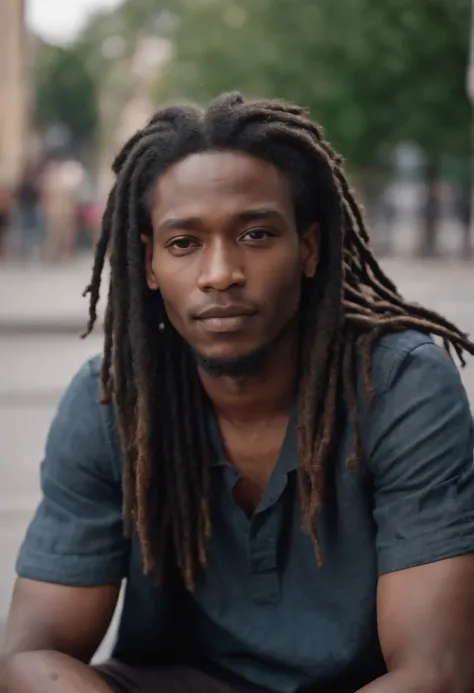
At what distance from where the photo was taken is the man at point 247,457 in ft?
8.27

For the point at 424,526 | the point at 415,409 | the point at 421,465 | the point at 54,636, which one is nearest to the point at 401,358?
the point at 415,409

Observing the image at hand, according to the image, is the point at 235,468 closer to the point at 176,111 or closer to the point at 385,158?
the point at 176,111

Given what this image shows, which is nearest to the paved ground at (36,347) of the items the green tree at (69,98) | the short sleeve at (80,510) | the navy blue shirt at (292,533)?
the navy blue shirt at (292,533)

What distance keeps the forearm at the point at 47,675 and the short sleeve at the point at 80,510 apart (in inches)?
6.5

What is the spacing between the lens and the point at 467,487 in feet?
8.29

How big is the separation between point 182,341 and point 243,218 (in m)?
0.35

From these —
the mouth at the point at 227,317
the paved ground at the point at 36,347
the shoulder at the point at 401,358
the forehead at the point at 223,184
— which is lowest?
the paved ground at the point at 36,347

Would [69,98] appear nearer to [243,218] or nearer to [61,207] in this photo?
[61,207]

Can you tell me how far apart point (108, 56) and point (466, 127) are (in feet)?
132

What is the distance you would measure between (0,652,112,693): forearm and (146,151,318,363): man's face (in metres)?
0.63

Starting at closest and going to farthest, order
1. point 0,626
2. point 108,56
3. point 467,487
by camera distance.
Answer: point 467,487
point 0,626
point 108,56

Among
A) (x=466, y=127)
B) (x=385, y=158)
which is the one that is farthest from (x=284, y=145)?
(x=385, y=158)

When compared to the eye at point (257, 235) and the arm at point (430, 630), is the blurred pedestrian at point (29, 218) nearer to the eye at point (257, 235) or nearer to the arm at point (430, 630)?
the eye at point (257, 235)

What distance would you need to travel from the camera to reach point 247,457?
8.95ft
